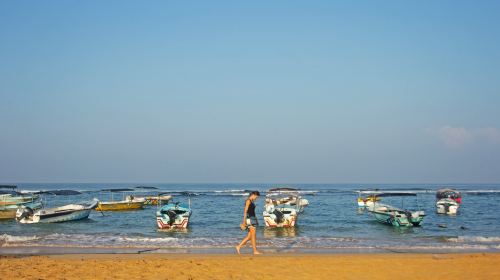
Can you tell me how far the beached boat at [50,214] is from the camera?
3441 centimetres

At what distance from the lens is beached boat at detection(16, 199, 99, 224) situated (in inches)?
1355

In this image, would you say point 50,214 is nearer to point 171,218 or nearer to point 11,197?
point 171,218

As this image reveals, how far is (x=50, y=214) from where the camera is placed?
34812 mm

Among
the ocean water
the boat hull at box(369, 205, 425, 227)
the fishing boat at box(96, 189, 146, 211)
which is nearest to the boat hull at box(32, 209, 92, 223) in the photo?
the ocean water

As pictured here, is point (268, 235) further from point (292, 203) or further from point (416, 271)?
point (292, 203)

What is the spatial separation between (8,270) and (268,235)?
51.5ft

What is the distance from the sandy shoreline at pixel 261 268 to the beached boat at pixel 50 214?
20.2 meters

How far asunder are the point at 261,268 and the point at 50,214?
25.4 metres

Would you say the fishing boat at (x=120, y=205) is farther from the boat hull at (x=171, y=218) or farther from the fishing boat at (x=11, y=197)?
the boat hull at (x=171, y=218)

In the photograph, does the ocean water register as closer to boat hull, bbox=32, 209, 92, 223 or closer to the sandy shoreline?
boat hull, bbox=32, 209, 92, 223

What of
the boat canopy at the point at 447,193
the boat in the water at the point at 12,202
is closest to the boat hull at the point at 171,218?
the boat in the water at the point at 12,202

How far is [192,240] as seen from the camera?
2445cm

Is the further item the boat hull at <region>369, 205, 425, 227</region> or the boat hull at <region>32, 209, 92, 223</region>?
the boat hull at <region>32, 209, 92, 223</region>

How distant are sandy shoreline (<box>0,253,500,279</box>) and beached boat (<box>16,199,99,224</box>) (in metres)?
20.2
